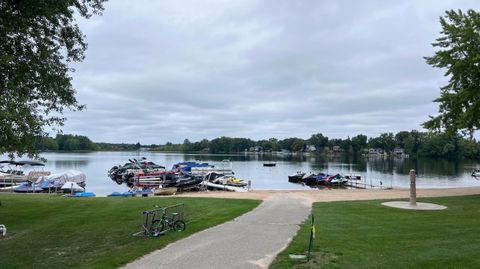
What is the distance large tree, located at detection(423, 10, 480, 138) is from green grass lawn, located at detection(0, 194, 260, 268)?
14.9 meters

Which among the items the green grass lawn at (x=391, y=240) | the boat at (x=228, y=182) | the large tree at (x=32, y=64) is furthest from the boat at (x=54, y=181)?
the green grass lawn at (x=391, y=240)

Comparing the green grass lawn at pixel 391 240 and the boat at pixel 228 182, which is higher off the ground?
the green grass lawn at pixel 391 240

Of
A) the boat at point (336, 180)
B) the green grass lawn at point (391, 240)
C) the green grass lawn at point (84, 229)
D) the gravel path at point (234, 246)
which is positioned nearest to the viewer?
the green grass lawn at point (391, 240)

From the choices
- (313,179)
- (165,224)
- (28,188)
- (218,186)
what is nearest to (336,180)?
(313,179)

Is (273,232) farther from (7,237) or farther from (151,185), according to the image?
(151,185)

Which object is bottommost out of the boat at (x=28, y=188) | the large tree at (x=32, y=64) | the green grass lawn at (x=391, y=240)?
the boat at (x=28, y=188)

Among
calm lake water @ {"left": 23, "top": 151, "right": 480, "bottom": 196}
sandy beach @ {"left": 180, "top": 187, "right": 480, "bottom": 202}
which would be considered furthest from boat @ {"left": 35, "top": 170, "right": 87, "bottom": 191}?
sandy beach @ {"left": 180, "top": 187, "right": 480, "bottom": 202}

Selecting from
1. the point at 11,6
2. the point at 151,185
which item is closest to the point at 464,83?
the point at 11,6

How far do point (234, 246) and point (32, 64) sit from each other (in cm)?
1095

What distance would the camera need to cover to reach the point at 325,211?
70.1 ft

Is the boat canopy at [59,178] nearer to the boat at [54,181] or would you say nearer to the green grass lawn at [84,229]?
the boat at [54,181]

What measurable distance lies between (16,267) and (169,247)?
4.00 meters

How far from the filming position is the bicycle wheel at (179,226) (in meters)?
16.0

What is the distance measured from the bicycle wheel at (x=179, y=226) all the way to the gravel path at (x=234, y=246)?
1114 mm
